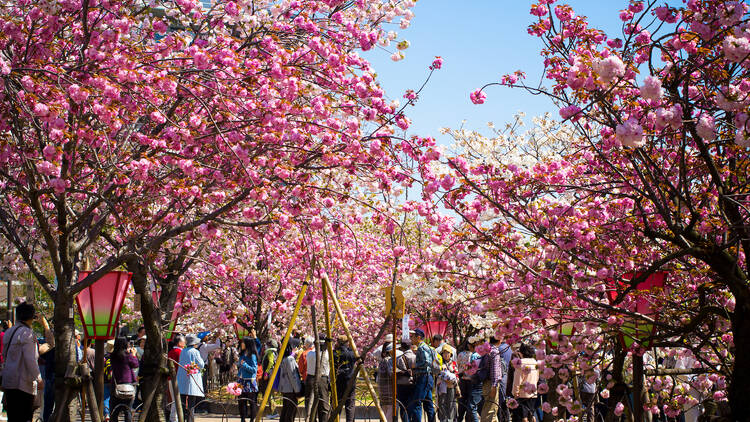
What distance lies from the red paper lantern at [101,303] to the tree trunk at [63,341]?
44cm

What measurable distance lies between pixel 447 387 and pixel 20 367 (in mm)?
7400

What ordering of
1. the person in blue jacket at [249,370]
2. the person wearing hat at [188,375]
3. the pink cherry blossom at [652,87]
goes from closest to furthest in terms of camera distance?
the pink cherry blossom at [652,87] → the person wearing hat at [188,375] → the person in blue jacket at [249,370]

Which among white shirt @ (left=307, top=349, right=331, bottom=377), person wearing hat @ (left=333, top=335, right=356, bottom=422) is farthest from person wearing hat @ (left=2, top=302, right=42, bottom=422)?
person wearing hat @ (left=333, top=335, right=356, bottom=422)

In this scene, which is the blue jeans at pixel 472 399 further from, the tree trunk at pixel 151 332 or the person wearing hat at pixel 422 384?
the tree trunk at pixel 151 332

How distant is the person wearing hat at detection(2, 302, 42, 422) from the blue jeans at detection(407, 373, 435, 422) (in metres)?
5.39

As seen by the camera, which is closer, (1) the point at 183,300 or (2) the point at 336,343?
(1) the point at 183,300

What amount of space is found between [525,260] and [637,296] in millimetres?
1129

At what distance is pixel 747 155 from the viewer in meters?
5.86

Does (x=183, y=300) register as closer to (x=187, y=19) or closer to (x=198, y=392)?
(x=198, y=392)

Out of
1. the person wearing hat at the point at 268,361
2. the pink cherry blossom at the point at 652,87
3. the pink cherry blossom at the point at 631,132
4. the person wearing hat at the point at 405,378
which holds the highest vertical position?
the pink cherry blossom at the point at 652,87

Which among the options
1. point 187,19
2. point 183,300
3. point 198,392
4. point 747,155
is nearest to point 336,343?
point 198,392

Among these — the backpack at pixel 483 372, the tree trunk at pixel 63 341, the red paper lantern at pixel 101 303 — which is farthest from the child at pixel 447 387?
the tree trunk at pixel 63 341

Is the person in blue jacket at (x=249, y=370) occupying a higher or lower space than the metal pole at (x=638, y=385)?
higher

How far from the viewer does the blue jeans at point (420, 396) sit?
11836mm
